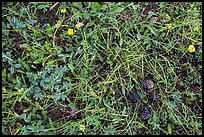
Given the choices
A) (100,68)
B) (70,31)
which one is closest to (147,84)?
(100,68)

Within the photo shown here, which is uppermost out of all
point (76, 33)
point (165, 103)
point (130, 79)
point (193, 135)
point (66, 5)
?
point (66, 5)

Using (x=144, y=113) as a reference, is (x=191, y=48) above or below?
above

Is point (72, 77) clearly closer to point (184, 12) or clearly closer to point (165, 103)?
point (165, 103)

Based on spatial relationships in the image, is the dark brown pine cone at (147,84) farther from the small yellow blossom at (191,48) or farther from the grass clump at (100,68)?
the small yellow blossom at (191,48)

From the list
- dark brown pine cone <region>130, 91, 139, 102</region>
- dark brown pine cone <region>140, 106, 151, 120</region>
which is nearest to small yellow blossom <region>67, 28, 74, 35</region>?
dark brown pine cone <region>130, 91, 139, 102</region>

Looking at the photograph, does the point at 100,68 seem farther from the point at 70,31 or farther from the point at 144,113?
the point at 144,113

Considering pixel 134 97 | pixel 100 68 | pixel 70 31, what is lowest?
pixel 134 97

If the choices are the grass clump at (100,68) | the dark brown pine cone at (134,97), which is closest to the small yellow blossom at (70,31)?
the grass clump at (100,68)

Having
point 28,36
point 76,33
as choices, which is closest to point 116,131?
point 76,33

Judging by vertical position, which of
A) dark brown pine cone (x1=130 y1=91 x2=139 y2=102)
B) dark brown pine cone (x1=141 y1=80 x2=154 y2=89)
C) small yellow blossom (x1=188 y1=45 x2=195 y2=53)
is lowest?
dark brown pine cone (x1=130 y1=91 x2=139 y2=102)

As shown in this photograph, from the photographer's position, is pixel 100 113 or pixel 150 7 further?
pixel 150 7

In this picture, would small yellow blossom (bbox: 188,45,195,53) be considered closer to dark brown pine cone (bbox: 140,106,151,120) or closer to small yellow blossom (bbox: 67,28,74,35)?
dark brown pine cone (bbox: 140,106,151,120)
